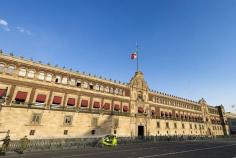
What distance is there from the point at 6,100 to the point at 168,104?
40699 millimetres

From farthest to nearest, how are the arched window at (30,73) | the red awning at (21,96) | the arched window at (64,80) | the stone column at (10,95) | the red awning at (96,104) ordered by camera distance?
1. the red awning at (96,104)
2. the arched window at (64,80)
3. the arched window at (30,73)
4. the red awning at (21,96)
5. the stone column at (10,95)

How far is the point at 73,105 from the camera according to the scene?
1096 inches

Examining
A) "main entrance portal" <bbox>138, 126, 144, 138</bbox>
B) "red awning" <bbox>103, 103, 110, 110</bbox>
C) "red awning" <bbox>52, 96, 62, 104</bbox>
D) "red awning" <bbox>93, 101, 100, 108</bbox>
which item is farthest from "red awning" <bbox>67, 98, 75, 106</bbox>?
"main entrance portal" <bbox>138, 126, 144, 138</bbox>

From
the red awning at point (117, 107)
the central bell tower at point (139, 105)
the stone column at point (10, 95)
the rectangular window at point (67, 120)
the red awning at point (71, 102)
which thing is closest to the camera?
the stone column at point (10, 95)

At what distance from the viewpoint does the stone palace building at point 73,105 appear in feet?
73.9

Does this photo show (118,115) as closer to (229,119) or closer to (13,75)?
(13,75)

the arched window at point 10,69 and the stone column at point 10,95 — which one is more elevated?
the arched window at point 10,69

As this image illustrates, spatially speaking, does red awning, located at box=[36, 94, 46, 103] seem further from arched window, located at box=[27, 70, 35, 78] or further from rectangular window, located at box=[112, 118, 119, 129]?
rectangular window, located at box=[112, 118, 119, 129]

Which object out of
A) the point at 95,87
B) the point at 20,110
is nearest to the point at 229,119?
the point at 95,87

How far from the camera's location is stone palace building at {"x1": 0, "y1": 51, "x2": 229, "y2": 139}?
2253 cm

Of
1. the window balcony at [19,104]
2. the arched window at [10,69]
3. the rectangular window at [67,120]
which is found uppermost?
the arched window at [10,69]

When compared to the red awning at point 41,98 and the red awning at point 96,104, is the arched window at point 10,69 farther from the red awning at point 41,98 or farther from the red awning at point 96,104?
the red awning at point 96,104

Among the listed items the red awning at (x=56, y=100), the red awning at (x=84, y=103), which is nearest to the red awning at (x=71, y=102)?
the red awning at (x=56, y=100)

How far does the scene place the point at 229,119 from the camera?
7181cm
